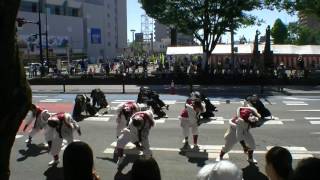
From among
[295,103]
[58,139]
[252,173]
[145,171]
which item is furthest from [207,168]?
[295,103]

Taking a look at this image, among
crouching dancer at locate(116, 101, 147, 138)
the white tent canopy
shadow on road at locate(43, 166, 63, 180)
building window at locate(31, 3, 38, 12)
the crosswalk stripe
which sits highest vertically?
building window at locate(31, 3, 38, 12)

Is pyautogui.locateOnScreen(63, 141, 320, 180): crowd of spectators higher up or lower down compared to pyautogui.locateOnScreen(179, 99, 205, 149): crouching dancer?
higher up

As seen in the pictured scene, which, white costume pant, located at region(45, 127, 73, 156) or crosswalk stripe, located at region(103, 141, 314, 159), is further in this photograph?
crosswalk stripe, located at region(103, 141, 314, 159)

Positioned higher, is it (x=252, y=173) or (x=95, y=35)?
(x=95, y=35)

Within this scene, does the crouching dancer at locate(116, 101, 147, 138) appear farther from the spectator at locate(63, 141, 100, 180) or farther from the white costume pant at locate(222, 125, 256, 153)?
the spectator at locate(63, 141, 100, 180)

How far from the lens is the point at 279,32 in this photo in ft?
302

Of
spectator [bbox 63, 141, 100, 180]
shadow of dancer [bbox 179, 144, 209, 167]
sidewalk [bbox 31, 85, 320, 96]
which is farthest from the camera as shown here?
sidewalk [bbox 31, 85, 320, 96]

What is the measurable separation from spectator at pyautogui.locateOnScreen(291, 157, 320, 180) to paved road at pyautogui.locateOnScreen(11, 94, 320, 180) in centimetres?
701

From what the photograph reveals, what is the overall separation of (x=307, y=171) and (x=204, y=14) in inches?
1173

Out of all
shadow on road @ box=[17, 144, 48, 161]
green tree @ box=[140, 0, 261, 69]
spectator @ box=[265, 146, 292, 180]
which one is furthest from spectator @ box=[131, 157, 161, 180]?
green tree @ box=[140, 0, 261, 69]

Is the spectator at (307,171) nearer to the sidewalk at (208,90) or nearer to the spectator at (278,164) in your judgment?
the spectator at (278,164)

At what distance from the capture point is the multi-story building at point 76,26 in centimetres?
8719

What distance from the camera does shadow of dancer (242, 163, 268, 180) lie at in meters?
11.0

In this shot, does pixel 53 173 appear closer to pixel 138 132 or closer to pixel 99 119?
pixel 138 132
